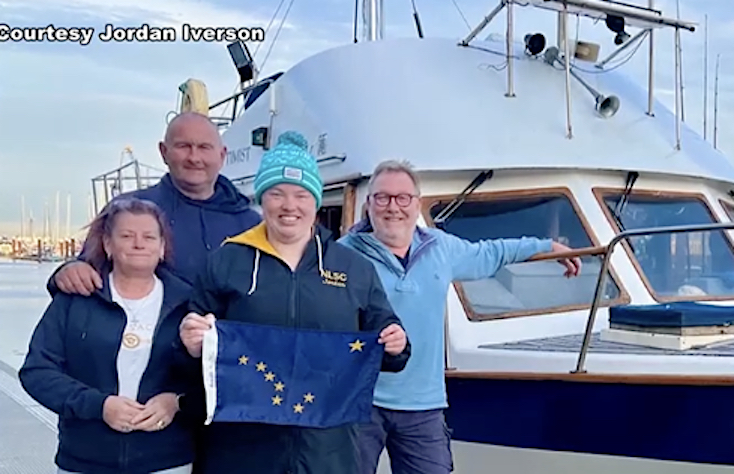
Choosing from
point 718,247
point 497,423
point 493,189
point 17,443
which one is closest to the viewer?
point 497,423

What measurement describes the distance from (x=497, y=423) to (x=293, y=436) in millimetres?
1211

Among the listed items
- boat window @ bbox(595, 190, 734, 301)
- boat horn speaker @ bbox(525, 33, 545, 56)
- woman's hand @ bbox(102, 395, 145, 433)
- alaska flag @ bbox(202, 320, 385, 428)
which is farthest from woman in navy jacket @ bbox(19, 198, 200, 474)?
boat horn speaker @ bbox(525, 33, 545, 56)

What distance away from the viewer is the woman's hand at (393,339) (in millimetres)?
2361

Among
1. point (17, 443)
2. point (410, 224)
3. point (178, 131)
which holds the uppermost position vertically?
point (178, 131)

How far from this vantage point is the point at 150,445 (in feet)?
7.77

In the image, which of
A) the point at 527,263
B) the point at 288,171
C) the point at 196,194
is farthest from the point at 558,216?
the point at 288,171

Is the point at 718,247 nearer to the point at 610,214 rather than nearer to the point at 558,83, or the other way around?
the point at 610,214

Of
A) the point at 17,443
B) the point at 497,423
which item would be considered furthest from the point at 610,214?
the point at 17,443

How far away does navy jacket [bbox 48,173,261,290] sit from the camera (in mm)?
2766

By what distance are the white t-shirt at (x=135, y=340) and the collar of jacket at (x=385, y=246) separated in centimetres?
80

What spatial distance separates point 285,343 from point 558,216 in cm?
239

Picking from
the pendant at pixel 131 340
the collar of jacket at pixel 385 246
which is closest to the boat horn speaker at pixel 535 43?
the collar of jacket at pixel 385 246

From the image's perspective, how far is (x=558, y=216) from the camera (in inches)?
171

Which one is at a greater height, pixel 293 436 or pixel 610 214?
pixel 610 214
